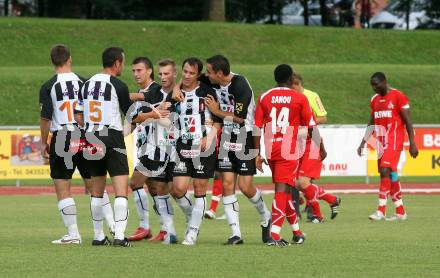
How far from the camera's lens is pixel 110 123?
12.4m

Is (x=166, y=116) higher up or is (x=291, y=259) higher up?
(x=166, y=116)

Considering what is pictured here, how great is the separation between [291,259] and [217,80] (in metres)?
2.67

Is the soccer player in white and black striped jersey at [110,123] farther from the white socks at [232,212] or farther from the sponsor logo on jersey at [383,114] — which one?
the sponsor logo on jersey at [383,114]

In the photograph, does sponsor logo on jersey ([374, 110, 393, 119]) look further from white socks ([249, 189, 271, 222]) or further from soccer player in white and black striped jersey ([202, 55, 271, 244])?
soccer player in white and black striped jersey ([202, 55, 271, 244])

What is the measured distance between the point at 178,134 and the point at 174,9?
4075cm

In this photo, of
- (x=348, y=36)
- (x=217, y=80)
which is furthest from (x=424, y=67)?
(x=217, y=80)

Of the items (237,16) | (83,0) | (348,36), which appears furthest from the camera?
(237,16)

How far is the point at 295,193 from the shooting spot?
17.3 m

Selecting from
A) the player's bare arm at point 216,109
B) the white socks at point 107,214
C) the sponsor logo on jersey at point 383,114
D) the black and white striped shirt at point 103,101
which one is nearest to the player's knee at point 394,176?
the sponsor logo on jersey at point 383,114

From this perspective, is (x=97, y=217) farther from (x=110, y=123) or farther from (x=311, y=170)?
(x=311, y=170)

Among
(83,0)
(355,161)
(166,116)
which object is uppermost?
(83,0)

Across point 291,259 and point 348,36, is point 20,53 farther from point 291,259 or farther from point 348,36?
point 291,259

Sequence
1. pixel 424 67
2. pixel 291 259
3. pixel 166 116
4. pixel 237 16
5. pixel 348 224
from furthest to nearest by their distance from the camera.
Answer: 1. pixel 237 16
2. pixel 424 67
3. pixel 348 224
4. pixel 166 116
5. pixel 291 259

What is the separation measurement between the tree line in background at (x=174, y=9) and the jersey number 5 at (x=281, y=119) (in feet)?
126
